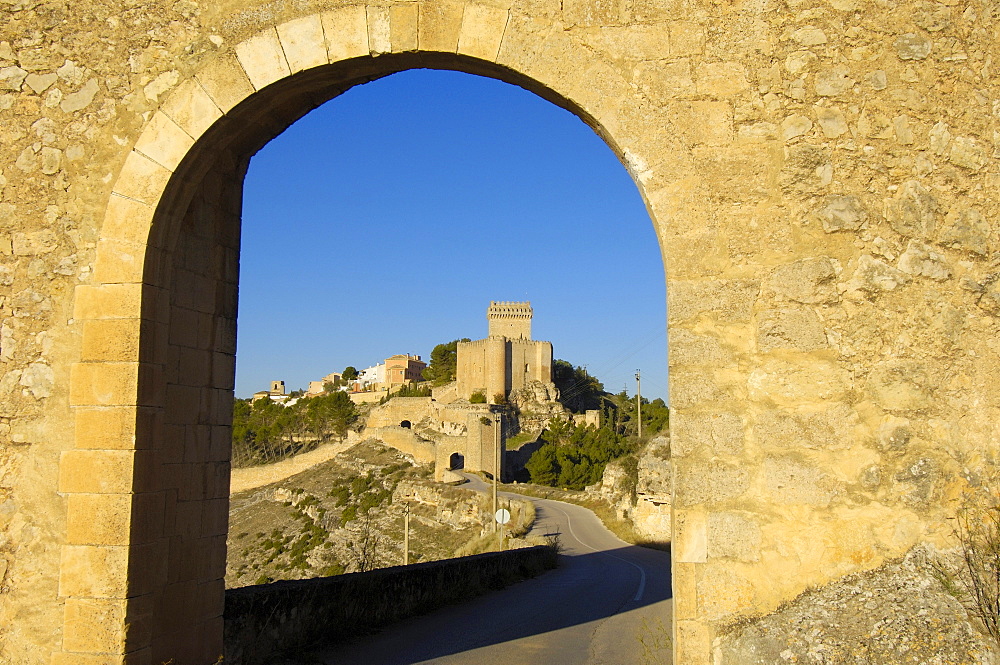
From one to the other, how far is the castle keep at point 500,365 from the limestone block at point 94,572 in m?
69.0

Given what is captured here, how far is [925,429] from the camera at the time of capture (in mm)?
3443

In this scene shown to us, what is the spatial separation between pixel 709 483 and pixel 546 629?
17.4ft

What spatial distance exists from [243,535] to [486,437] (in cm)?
1607

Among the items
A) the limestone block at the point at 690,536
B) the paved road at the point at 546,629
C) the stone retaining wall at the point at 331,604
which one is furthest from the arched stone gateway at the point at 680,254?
the paved road at the point at 546,629

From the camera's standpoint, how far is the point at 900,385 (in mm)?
3473

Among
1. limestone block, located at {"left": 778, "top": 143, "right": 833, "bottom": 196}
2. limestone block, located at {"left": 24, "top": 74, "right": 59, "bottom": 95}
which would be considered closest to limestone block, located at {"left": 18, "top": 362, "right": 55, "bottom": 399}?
limestone block, located at {"left": 24, "top": 74, "right": 59, "bottom": 95}

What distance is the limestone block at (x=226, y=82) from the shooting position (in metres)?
4.19

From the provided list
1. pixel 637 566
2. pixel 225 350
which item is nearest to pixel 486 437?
pixel 637 566

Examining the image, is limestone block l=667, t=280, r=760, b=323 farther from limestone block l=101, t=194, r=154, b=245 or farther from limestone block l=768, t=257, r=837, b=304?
limestone block l=101, t=194, r=154, b=245

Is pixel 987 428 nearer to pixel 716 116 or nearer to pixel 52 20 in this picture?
pixel 716 116

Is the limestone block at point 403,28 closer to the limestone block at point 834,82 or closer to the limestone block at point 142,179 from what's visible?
the limestone block at point 142,179

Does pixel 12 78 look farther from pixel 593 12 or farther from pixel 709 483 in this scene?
pixel 709 483

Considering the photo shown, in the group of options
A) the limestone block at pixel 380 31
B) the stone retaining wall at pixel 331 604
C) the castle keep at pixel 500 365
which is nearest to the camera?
the limestone block at pixel 380 31

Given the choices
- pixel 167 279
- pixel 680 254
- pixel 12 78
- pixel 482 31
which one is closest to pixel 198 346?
pixel 167 279
